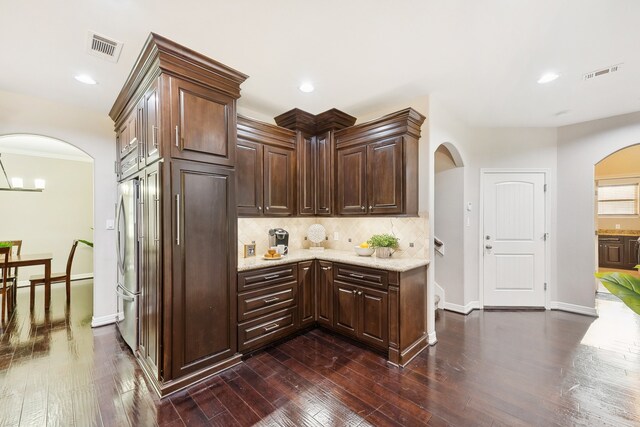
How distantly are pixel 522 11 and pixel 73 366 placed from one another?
15.7 ft

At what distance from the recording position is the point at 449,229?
4168 mm

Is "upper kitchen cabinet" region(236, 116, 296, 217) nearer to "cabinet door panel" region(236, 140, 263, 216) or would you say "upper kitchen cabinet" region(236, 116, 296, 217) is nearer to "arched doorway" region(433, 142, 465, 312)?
"cabinet door panel" region(236, 140, 263, 216)

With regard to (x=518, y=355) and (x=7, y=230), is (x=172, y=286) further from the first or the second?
(x=7, y=230)

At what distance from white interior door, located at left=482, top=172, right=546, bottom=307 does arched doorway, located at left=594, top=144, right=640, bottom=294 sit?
12.8ft

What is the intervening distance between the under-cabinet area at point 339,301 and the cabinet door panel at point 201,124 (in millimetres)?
1144

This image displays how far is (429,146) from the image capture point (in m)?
3.05

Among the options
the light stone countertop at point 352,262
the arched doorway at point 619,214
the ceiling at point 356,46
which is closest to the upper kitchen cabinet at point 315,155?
the ceiling at point 356,46

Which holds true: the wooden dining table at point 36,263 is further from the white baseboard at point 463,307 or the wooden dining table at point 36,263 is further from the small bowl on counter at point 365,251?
the white baseboard at point 463,307

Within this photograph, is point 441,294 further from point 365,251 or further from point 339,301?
point 339,301

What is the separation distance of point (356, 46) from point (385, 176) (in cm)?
137

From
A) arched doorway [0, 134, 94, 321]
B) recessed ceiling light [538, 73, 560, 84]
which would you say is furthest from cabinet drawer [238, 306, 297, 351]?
arched doorway [0, 134, 94, 321]

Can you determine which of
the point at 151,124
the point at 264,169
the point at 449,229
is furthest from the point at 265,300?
the point at 449,229

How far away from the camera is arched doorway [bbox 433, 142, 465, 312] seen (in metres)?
4.04

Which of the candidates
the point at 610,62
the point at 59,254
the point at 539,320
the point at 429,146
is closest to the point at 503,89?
the point at 610,62
